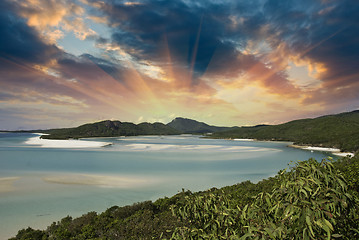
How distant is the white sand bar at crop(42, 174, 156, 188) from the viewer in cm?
2663

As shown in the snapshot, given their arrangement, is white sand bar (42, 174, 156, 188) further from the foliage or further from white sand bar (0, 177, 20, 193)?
the foliage

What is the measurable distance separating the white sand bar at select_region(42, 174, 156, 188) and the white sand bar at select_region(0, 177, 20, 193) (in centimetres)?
363

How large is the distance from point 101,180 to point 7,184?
35.9 ft

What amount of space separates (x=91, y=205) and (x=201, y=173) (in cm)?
1953

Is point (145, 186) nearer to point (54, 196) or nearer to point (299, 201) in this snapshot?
point (54, 196)

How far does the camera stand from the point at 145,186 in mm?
25906

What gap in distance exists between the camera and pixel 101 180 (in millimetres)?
28656

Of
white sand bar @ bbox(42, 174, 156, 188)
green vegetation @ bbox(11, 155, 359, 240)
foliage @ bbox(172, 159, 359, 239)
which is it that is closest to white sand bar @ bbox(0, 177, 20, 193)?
white sand bar @ bbox(42, 174, 156, 188)

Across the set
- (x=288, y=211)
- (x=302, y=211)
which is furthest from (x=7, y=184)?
(x=302, y=211)

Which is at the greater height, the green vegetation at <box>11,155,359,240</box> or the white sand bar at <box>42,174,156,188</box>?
the green vegetation at <box>11,155,359,240</box>

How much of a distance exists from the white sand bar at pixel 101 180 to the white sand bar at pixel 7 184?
3634 mm

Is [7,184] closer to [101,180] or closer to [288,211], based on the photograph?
[101,180]

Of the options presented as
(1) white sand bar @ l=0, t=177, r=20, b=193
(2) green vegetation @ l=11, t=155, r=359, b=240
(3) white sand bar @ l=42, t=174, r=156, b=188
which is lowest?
(3) white sand bar @ l=42, t=174, r=156, b=188

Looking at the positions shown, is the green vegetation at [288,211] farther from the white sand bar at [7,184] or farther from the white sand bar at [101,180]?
the white sand bar at [7,184]
